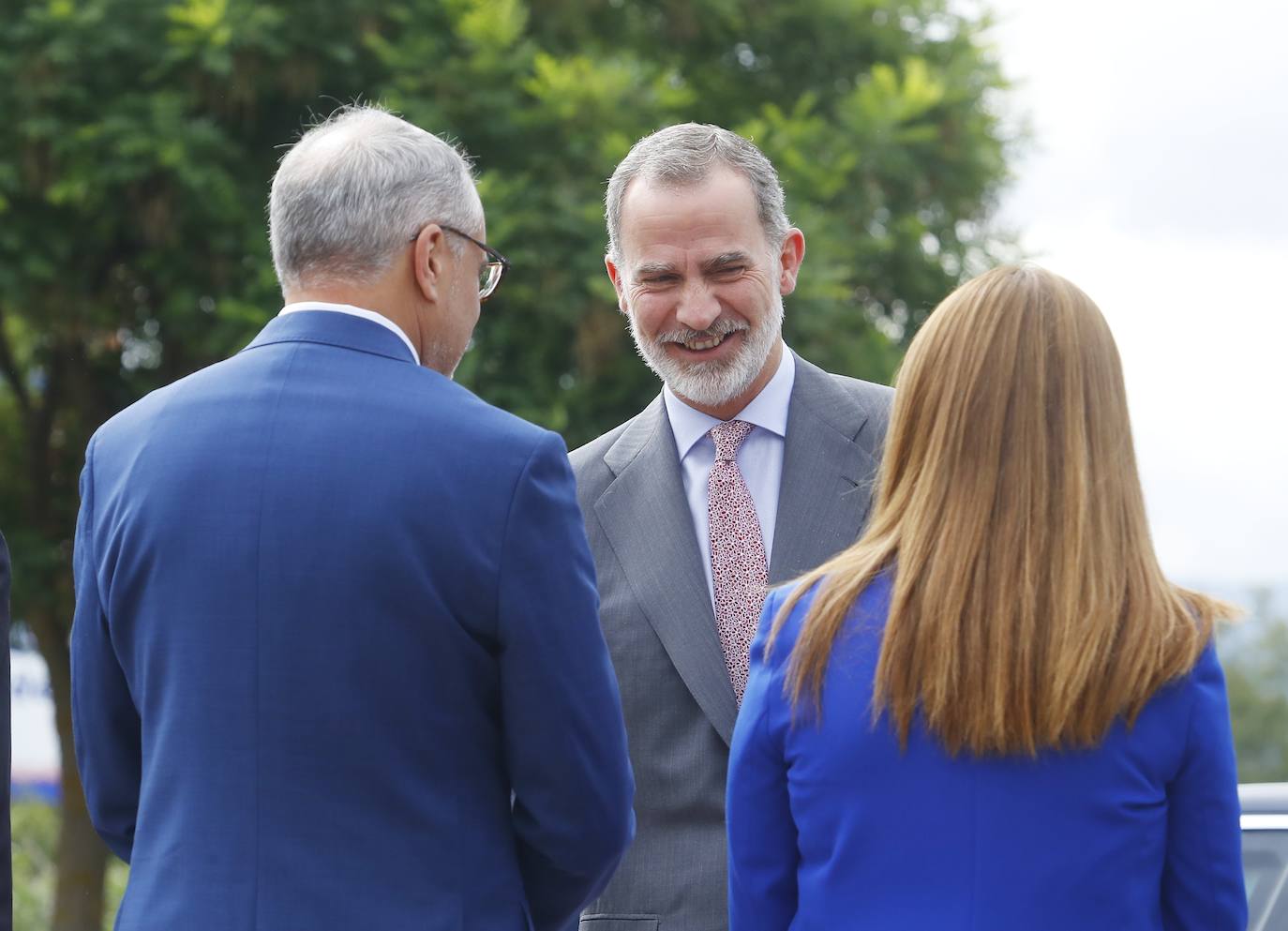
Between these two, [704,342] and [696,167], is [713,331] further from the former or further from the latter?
[696,167]

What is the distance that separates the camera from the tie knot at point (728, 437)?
118 inches

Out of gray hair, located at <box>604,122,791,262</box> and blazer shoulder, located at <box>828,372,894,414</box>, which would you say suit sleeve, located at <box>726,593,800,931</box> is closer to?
blazer shoulder, located at <box>828,372,894,414</box>

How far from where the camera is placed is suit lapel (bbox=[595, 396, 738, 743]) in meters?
2.75

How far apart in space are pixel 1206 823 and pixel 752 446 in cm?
129

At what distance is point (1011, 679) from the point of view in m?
1.84

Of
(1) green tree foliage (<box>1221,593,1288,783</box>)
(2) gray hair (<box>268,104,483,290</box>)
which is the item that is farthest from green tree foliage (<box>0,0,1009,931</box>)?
(1) green tree foliage (<box>1221,593,1288,783</box>)

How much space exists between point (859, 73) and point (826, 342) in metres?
2.13

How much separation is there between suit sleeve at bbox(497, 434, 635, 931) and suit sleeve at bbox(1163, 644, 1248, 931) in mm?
734

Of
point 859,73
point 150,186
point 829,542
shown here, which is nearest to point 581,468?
point 829,542

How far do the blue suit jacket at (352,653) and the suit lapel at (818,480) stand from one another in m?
0.75

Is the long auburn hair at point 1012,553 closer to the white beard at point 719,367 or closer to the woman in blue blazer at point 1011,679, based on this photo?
the woman in blue blazer at point 1011,679

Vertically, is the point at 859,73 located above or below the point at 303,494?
above

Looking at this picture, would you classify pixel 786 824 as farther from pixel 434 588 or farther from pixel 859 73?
pixel 859 73

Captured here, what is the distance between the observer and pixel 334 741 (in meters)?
2.03
